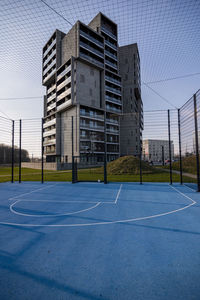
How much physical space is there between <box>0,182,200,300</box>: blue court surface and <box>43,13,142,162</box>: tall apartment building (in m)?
25.0

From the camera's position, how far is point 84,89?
32781mm

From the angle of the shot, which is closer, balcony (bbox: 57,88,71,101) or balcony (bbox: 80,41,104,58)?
balcony (bbox: 80,41,104,58)

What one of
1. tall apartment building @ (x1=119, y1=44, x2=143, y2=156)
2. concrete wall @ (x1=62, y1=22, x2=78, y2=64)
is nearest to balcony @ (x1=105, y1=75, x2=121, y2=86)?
tall apartment building @ (x1=119, y1=44, x2=143, y2=156)

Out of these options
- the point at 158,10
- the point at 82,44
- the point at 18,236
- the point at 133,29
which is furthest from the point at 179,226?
the point at 82,44

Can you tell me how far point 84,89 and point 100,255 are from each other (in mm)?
33571

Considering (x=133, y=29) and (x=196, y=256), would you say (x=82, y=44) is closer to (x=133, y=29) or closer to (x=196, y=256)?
(x=133, y=29)

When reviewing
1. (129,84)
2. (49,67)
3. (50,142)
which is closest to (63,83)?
(49,67)

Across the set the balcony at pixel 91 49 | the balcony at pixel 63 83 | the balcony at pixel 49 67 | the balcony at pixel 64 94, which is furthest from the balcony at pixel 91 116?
the balcony at pixel 49 67

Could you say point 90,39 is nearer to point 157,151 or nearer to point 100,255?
point 100,255

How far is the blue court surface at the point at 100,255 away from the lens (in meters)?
1.89

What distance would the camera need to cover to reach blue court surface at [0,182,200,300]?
6.20ft

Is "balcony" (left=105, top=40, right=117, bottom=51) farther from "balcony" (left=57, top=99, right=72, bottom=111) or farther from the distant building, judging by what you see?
the distant building

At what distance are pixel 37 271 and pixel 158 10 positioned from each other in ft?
30.6

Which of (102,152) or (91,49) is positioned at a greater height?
(91,49)
